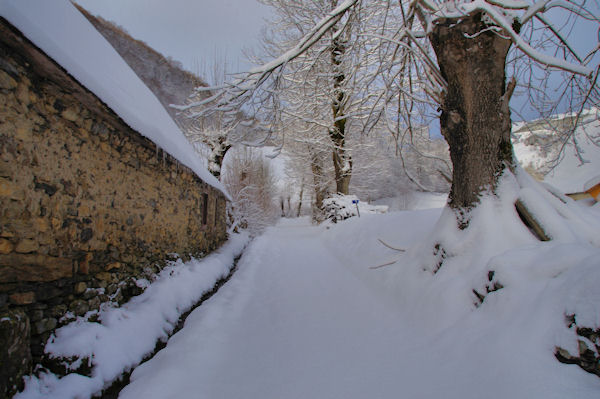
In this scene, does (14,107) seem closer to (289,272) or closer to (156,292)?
(156,292)

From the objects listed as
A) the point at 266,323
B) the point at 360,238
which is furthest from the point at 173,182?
the point at 360,238

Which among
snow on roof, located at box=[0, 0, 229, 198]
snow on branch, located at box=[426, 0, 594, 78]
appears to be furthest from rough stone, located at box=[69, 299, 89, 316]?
snow on branch, located at box=[426, 0, 594, 78]

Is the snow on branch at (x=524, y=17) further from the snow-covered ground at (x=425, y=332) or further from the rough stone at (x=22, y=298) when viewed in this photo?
the rough stone at (x=22, y=298)

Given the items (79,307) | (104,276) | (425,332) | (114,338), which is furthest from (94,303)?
(425,332)

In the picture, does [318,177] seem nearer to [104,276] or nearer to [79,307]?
[104,276]

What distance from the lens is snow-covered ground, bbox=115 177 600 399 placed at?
1408 mm

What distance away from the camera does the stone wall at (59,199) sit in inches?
75.7

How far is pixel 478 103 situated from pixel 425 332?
2.37 metres

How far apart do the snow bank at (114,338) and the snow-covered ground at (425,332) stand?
0.25 meters

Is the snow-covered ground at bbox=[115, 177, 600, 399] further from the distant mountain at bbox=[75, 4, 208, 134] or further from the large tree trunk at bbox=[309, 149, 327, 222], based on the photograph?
the distant mountain at bbox=[75, 4, 208, 134]

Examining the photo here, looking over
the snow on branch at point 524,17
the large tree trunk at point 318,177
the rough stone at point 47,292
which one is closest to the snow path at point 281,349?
the rough stone at point 47,292

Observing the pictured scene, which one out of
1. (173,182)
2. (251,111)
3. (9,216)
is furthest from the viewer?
(173,182)

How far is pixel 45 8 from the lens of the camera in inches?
93.5

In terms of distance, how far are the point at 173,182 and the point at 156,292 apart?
2132 millimetres
